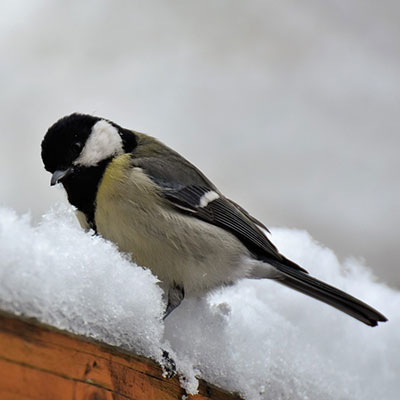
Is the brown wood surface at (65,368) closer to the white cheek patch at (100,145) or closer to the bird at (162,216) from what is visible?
Result: the bird at (162,216)

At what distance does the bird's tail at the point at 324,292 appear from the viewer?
1.45 metres

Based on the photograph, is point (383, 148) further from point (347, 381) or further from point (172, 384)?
point (172, 384)

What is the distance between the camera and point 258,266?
5.15 feet

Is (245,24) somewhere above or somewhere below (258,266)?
above

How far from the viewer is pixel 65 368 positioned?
864 mm

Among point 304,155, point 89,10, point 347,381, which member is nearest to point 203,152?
point 304,155

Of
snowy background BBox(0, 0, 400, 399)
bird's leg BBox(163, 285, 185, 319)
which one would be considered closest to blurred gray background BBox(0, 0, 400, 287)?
snowy background BBox(0, 0, 400, 399)

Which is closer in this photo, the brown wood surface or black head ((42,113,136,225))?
the brown wood surface

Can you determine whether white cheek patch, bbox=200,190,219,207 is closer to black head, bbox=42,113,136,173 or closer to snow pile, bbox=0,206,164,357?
black head, bbox=42,113,136,173

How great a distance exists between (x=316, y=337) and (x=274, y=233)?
1.42ft

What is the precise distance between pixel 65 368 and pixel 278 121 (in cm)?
178

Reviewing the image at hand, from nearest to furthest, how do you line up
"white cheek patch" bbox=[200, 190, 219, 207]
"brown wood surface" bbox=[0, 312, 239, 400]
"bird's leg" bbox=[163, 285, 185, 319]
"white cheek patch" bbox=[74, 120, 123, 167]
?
1. "brown wood surface" bbox=[0, 312, 239, 400]
2. "bird's leg" bbox=[163, 285, 185, 319]
3. "white cheek patch" bbox=[74, 120, 123, 167]
4. "white cheek patch" bbox=[200, 190, 219, 207]

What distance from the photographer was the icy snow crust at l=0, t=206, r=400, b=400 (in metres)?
0.85

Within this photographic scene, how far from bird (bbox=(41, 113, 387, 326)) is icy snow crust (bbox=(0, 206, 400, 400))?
66 mm
